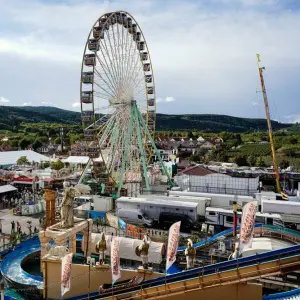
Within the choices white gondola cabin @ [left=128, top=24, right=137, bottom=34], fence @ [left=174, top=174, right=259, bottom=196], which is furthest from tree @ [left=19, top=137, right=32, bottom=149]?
fence @ [left=174, top=174, right=259, bottom=196]

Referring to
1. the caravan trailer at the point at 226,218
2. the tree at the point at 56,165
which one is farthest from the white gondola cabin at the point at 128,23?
the tree at the point at 56,165

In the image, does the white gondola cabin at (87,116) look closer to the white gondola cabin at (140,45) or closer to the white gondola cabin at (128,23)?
the white gondola cabin at (140,45)

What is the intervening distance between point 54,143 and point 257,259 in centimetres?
10442

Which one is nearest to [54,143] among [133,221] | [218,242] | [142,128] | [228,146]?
→ [228,146]

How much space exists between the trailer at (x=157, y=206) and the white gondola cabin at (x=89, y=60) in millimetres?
12260

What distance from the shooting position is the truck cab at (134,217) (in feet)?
80.8

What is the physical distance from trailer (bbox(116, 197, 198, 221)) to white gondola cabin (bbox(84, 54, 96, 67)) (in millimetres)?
12260

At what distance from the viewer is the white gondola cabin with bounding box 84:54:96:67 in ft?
99.0

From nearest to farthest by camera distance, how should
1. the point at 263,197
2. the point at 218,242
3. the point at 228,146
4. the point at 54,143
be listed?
1. the point at 218,242
2. the point at 263,197
3. the point at 228,146
4. the point at 54,143

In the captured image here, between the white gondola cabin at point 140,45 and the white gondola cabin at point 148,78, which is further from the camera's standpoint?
the white gondola cabin at point 148,78

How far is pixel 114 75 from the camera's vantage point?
105 ft

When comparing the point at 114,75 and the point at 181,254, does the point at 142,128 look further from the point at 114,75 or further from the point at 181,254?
the point at 181,254

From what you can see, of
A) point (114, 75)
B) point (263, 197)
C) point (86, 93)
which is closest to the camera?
point (263, 197)

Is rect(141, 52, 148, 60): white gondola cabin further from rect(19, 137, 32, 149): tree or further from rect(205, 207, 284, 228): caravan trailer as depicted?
rect(19, 137, 32, 149): tree
